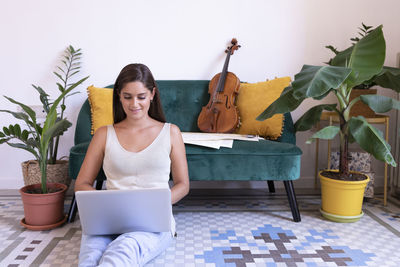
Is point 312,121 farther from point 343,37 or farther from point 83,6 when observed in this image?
point 83,6

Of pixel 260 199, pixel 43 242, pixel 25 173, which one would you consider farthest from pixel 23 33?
Result: pixel 260 199

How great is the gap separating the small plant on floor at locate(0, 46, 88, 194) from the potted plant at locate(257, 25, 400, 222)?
3.51ft

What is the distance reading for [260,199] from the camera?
2.41m

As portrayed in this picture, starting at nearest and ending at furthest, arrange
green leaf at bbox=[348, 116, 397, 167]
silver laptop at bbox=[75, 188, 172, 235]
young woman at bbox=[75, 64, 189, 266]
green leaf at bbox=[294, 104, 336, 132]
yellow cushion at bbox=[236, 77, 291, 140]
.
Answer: silver laptop at bbox=[75, 188, 172, 235], young woman at bbox=[75, 64, 189, 266], green leaf at bbox=[348, 116, 397, 167], green leaf at bbox=[294, 104, 336, 132], yellow cushion at bbox=[236, 77, 291, 140]

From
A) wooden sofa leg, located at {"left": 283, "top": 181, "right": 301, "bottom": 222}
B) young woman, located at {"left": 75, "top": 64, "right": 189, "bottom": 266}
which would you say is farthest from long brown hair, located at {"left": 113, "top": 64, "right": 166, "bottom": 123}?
wooden sofa leg, located at {"left": 283, "top": 181, "right": 301, "bottom": 222}

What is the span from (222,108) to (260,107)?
25 centimetres

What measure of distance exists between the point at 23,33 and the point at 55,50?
0.83 ft

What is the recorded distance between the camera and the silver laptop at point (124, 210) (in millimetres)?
1171

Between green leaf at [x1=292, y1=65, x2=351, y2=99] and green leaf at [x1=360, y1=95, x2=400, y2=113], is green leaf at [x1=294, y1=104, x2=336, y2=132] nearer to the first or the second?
green leaf at [x1=360, y1=95, x2=400, y2=113]

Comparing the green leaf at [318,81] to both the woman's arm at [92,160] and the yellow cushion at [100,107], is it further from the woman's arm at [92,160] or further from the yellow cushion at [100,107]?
the yellow cushion at [100,107]

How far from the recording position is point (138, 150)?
1.45 m

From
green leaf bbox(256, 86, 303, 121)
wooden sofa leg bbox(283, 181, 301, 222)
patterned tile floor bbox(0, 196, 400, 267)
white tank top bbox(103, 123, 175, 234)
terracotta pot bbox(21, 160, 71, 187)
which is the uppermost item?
green leaf bbox(256, 86, 303, 121)

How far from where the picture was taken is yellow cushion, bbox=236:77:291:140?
224cm

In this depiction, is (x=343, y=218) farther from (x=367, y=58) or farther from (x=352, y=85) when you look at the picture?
(x=367, y=58)
